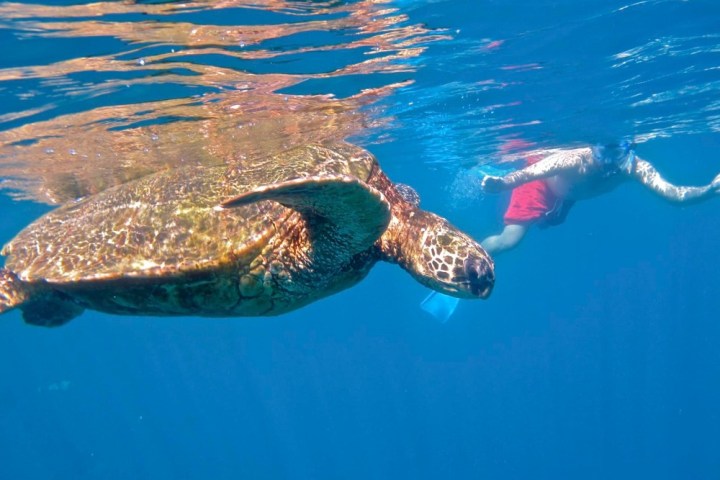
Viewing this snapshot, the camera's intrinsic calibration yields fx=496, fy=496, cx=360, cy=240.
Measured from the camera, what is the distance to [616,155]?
13625 millimetres

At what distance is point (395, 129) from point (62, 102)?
9542 mm

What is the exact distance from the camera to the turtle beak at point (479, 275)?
4.88m

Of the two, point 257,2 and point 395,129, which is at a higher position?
point 257,2

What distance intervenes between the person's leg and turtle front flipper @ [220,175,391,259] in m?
11.3

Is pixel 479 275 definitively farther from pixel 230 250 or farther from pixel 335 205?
pixel 230 250

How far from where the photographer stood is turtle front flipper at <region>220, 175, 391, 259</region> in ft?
11.0

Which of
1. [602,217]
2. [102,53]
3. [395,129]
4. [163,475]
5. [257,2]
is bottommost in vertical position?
[163,475]

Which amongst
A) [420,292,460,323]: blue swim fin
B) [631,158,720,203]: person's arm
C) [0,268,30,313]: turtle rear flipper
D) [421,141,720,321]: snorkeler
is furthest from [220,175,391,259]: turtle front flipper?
→ [420,292,460,323]: blue swim fin

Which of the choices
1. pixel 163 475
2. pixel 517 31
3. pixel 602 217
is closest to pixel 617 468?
pixel 602 217

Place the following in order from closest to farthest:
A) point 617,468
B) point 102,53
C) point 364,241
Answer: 1. point 364,241
2. point 102,53
3. point 617,468

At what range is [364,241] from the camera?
15.4ft

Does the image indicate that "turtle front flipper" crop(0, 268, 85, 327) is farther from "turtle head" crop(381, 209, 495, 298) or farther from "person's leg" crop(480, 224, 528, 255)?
"person's leg" crop(480, 224, 528, 255)

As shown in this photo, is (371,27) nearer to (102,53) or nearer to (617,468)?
(102,53)

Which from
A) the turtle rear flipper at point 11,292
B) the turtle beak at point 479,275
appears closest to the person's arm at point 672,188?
the turtle beak at point 479,275
